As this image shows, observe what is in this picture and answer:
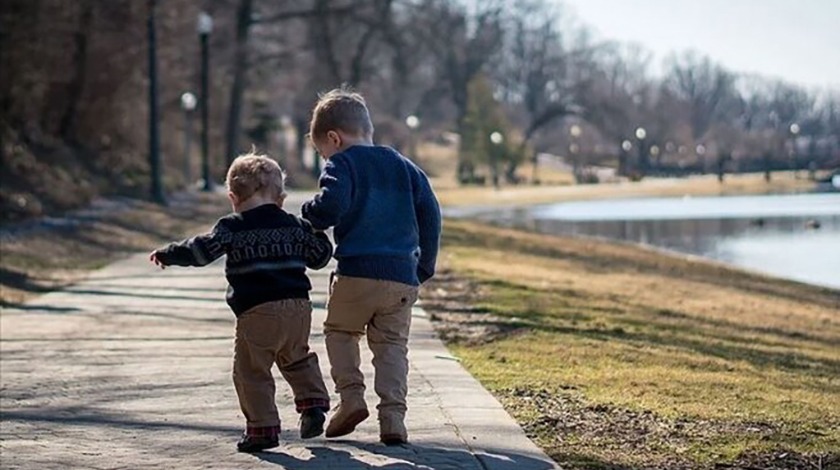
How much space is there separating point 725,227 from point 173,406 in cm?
3371

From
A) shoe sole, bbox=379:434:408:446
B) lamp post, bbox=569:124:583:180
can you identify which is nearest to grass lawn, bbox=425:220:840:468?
shoe sole, bbox=379:434:408:446

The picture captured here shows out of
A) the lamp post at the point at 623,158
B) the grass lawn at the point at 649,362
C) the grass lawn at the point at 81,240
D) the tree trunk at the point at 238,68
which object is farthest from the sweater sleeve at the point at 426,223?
the lamp post at the point at 623,158

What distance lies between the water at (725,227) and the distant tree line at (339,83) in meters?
7.45

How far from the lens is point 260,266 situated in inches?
256

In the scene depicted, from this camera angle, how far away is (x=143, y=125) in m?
41.8

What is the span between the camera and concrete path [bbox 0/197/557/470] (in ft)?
20.9

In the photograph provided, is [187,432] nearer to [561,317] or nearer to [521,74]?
[561,317]

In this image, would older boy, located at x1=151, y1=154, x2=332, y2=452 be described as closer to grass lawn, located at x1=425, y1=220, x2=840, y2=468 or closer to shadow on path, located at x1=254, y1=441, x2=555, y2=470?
shadow on path, located at x1=254, y1=441, x2=555, y2=470

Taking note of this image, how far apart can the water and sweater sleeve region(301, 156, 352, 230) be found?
18826 millimetres

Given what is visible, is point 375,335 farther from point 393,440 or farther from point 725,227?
point 725,227

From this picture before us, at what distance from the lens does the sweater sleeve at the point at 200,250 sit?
649 centimetres

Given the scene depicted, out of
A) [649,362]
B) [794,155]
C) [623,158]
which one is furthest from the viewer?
[794,155]

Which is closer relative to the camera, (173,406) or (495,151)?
(173,406)

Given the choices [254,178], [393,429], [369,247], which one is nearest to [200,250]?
[254,178]
